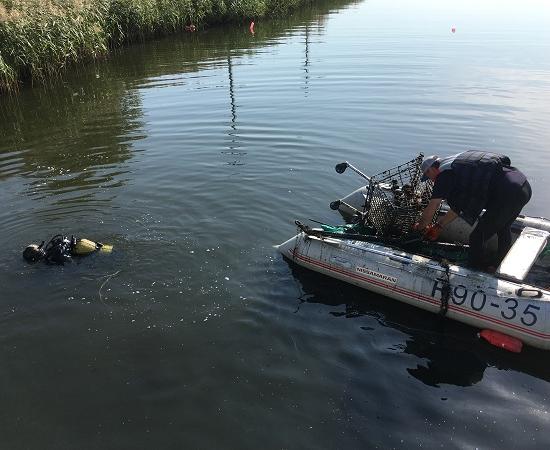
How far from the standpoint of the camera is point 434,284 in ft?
21.6

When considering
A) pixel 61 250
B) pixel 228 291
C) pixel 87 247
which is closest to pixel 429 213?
pixel 228 291

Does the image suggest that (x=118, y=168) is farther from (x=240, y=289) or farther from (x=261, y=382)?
(x=261, y=382)

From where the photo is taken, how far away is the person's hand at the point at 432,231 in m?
7.00

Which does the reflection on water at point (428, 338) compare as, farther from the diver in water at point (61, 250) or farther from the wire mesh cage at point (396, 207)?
the diver in water at point (61, 250)

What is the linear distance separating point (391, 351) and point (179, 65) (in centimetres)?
2051

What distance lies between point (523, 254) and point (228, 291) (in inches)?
170

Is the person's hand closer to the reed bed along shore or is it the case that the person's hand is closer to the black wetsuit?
the black wetsuit

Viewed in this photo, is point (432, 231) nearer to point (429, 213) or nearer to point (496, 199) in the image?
point (429, 213)

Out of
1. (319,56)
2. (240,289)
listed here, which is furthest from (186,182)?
(319,56)

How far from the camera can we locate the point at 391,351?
611 cm

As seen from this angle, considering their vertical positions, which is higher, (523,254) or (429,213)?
(429,213)

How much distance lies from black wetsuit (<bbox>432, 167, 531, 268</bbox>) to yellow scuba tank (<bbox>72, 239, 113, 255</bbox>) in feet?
17.7

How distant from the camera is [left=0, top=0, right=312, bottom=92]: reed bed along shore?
1725 centimetres

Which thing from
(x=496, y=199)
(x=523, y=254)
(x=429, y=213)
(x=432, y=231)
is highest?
(x=496, y=199)
